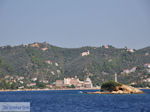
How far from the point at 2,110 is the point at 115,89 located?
117097 mm

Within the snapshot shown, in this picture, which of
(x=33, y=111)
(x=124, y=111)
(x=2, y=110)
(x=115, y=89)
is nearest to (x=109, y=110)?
(x=124, y=111)

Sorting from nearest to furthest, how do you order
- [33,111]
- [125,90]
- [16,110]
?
[16,110], [33,111], [125,90]

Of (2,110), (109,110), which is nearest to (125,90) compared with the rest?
(109,110)

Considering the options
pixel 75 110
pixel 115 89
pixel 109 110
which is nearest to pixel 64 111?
pixel 75 110

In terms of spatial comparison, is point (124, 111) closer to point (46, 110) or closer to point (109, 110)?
point (109, 110)

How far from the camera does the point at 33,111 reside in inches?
3312

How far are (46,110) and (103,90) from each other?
112m

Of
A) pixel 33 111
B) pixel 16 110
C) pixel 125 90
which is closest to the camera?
pixel 16 110

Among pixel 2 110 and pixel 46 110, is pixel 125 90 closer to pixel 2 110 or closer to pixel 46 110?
pixel 46 110

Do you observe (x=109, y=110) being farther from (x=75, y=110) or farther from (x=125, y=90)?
(x=125, y=90)

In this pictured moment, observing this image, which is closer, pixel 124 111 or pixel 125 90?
pixel 124 111

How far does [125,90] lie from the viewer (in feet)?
623

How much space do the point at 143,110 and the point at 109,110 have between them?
242 inches

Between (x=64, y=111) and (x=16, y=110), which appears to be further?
(x=64, y=111)
